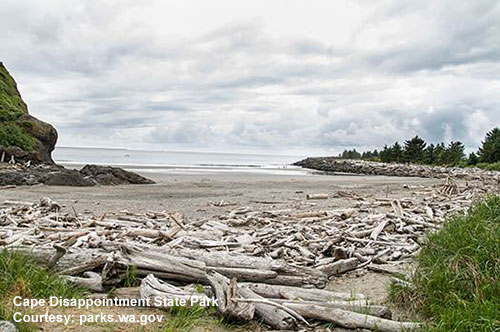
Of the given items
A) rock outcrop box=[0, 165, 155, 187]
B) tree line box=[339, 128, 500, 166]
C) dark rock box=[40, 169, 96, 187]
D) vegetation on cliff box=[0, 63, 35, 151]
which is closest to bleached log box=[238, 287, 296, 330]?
rock outcrop box=[0, 165, 155, 187]

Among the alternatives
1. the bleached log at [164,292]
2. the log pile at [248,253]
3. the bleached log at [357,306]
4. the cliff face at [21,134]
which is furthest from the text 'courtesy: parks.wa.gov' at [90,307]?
the cliff face at [21,134]

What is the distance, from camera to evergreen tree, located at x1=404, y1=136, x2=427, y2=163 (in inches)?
2881

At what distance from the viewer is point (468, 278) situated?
4898 millimetres

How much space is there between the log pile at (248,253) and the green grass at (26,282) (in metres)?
0.27

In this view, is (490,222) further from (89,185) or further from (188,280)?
(89,185)

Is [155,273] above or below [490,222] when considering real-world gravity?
below

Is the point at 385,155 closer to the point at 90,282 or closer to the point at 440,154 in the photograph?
the point at 440,154

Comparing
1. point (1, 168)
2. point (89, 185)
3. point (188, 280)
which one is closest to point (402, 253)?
point (188, 280)

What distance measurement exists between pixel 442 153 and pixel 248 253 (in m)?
67.1

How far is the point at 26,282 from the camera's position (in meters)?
4.71

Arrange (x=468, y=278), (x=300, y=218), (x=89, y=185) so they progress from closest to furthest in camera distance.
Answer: (x=468, y=278) → (x=300, y=218) → (x=89, y=185)

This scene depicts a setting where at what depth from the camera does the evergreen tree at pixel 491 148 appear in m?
55.1

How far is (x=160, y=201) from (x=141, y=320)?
13.5 metres

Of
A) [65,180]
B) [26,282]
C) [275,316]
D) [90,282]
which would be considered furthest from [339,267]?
[65,180]
